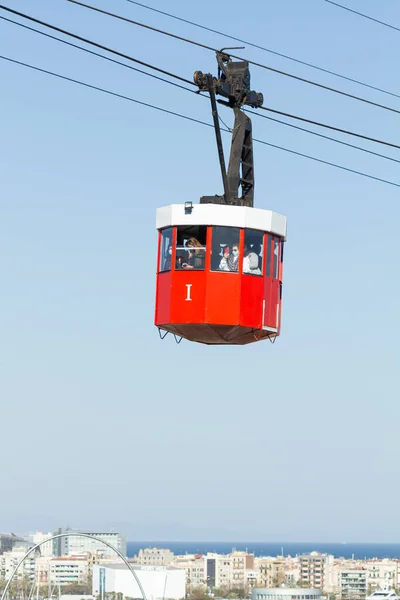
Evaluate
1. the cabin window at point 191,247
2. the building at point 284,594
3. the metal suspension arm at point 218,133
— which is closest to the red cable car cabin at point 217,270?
the cabin window at point 191,247

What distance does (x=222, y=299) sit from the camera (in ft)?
71.8

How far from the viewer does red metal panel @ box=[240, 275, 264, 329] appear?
22000mm

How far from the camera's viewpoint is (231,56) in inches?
881

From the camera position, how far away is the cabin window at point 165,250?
886 inches

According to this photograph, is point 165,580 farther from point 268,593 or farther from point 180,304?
point 180,304

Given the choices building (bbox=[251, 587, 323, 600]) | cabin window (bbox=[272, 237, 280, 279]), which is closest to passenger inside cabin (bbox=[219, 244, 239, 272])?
cabin window (bbox=[272, 237, 280, 279])

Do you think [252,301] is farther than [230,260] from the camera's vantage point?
Yes

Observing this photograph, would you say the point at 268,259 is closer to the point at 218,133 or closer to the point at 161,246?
the point at 161,246

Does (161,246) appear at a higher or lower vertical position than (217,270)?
higher

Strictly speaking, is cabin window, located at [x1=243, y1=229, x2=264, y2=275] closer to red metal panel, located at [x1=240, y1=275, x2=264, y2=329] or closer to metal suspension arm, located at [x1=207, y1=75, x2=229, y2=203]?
red metal panel, located at [x1=240, y1=275, x2=264, y2=329]

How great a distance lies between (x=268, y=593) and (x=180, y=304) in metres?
172

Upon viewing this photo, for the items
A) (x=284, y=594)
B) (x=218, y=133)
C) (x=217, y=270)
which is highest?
(x=218, y=133)

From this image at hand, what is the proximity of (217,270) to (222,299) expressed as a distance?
48cm

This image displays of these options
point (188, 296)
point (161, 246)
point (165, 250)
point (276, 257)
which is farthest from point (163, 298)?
point (276, 257)
